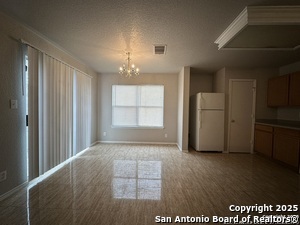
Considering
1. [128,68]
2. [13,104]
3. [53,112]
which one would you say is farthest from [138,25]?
[53,112]

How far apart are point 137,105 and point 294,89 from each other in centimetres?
432

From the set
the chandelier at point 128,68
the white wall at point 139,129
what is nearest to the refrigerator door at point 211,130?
the white wall at point 139,129

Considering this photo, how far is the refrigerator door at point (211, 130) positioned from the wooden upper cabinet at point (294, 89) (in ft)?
5.21

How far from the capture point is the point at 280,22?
2.25 m

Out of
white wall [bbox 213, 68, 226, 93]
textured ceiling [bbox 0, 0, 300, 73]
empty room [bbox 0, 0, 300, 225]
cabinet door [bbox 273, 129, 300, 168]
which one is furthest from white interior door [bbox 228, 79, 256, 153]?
cabinet door [bbox 273, 129, 300, 168]

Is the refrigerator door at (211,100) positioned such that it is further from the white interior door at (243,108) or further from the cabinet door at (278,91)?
the cabinet door at (278,91)

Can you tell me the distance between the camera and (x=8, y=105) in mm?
2453

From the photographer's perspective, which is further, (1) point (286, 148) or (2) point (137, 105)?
(2) point (137, 105)

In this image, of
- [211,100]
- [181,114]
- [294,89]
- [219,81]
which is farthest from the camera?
[219,81]

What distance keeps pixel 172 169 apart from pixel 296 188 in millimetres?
2057

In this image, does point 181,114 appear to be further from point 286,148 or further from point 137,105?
point 286,148

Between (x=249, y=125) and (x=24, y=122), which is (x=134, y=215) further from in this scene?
(x=249, y=125)

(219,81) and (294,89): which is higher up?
(219,81)

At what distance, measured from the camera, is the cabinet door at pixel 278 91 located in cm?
428
